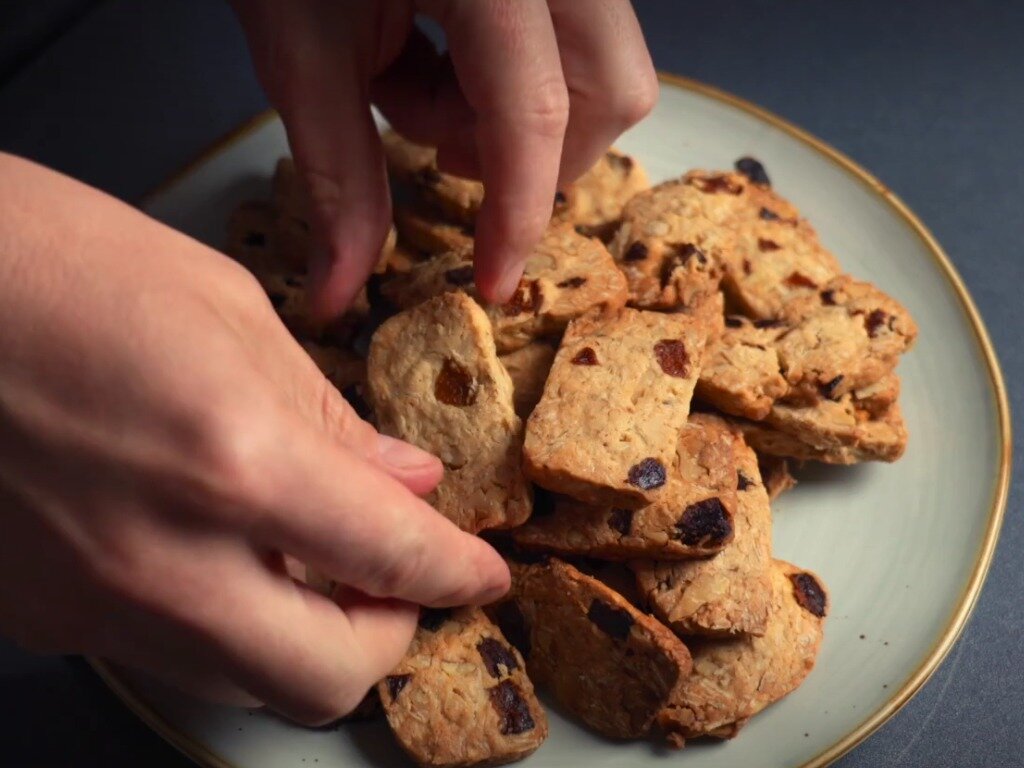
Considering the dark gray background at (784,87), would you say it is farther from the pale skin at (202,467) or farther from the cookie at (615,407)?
the pale skin at (202,467)

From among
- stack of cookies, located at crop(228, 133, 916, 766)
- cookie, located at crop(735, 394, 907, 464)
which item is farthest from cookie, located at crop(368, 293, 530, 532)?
cookie, located at crop(735, 394, 907, 464)

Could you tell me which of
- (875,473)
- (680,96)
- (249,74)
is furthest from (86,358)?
(249,74)

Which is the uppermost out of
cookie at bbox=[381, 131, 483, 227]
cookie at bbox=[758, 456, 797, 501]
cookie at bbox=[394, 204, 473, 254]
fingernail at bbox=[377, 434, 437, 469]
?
cookie at bbox=[381, 131, 483, 227]

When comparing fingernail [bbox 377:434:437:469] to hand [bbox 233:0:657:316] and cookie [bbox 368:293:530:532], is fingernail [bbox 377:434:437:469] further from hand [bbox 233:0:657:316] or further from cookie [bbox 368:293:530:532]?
hand [bbox 233:0:657:316]

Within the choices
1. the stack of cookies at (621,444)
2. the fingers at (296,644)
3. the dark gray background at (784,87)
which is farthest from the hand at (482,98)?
the dark gray background at (784,87)

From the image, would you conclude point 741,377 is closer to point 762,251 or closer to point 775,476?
point 775,476

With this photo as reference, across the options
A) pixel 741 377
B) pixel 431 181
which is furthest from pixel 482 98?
pixel 741 377
